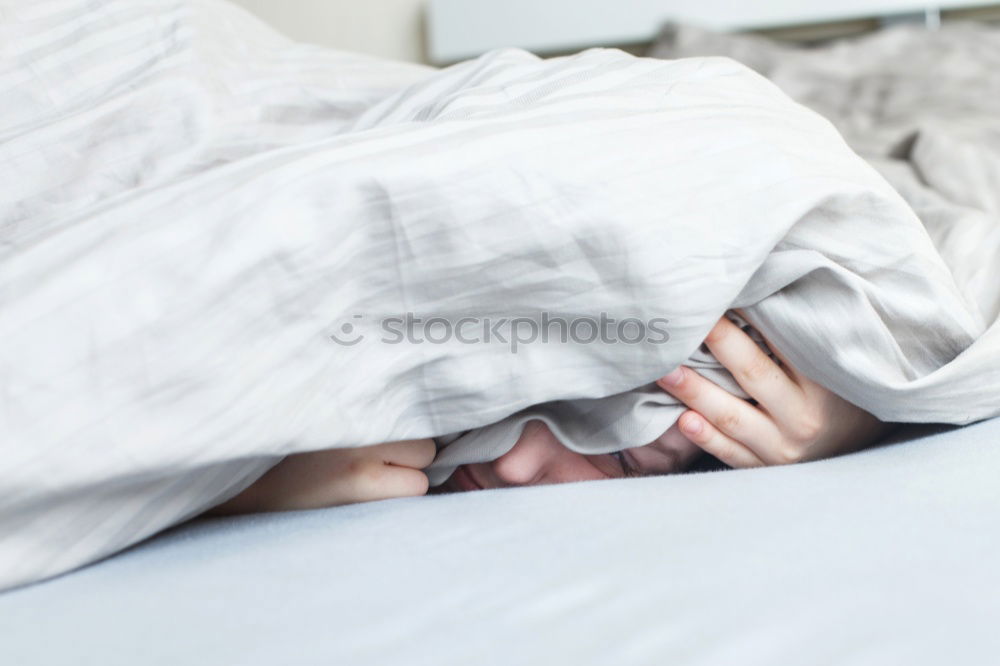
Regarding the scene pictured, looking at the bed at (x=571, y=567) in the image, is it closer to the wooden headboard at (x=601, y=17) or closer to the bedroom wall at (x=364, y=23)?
the wooden headboard at (x=601, y=17)

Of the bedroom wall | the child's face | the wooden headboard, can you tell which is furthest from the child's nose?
the bedroom wall

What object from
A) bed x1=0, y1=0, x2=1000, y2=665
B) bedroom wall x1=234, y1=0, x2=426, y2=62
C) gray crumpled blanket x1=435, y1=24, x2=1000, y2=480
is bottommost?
bedroom wall x1=234, y1=0, x2=426, y2=62

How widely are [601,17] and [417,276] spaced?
204 centimetres

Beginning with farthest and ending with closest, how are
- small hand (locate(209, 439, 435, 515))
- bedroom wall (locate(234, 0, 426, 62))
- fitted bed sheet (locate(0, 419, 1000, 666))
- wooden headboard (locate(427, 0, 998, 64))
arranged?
bedroom wall (locate(234, 0, 426, 62)), wooden headboard (locate(427, 0, 998, 64)), small hand (locate(209, 439, 435, 515)), fitted bed sheet (locate(0, 419, 1000, 666))

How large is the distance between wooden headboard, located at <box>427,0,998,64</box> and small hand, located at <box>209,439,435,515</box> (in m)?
1.90

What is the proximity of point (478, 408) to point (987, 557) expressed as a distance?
0.80 ft

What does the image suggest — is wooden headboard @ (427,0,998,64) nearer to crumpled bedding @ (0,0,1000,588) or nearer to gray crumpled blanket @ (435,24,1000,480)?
gray crumpled blanket @ (435,24,1000,480)

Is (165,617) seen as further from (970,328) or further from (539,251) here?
(970,328)

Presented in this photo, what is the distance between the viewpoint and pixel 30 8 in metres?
0.70

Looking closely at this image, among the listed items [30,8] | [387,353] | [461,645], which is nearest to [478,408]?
[387,353]

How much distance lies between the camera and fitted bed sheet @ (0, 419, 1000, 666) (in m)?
0.35

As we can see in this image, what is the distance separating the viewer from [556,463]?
0.62 m

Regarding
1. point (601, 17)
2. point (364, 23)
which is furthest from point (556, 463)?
point (364, 23)

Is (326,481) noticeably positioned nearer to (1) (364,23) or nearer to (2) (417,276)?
(2) (417,276)
